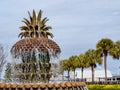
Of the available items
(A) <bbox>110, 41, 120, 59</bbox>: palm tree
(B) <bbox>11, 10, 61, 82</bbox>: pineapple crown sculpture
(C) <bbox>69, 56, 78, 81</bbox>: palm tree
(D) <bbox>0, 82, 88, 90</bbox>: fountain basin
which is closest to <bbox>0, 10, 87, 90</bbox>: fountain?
(B) <bbox>11, 10, 61, 82</bbox>: pineapple crown sculpture

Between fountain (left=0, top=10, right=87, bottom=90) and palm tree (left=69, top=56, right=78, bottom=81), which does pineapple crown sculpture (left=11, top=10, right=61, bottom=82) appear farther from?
palm tree (left=69, top=56, right=78, bottom=81)

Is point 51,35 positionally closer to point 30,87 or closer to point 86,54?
point 30,87

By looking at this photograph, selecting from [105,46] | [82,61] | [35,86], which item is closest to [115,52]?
[105,46]

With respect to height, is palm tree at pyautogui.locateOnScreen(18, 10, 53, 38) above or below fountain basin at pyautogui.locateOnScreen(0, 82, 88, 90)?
above

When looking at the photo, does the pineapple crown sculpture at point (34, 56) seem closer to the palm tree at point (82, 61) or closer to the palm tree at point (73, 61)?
the palm tree at point (82, 61)

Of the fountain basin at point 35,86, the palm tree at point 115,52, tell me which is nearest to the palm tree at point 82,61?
the palm tree at point 115,52

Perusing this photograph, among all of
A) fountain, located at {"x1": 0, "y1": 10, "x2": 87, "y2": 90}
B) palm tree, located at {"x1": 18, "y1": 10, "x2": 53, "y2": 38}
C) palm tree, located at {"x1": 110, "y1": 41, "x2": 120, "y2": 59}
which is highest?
palm tree, located at {"x1": 110, "y1": 41, "x2": 120, "y2": 59}

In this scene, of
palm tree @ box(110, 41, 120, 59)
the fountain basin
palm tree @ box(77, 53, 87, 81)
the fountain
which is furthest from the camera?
palm tree @ box(77, 53, 87, 81)

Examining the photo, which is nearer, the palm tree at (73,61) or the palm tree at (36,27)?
the palm tree at (36,27)

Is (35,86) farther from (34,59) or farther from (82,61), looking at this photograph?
(82,61)

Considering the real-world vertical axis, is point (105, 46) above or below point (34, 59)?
above

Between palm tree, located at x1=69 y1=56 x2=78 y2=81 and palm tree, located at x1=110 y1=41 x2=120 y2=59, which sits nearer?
palm tree, located at x1=110 y1=41 x2=120 y2=59

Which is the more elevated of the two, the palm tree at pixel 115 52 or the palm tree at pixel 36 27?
the palm tree at pixel 115 52

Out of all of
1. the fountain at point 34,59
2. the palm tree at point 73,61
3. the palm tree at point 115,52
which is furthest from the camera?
the palm tree at point 73,61
